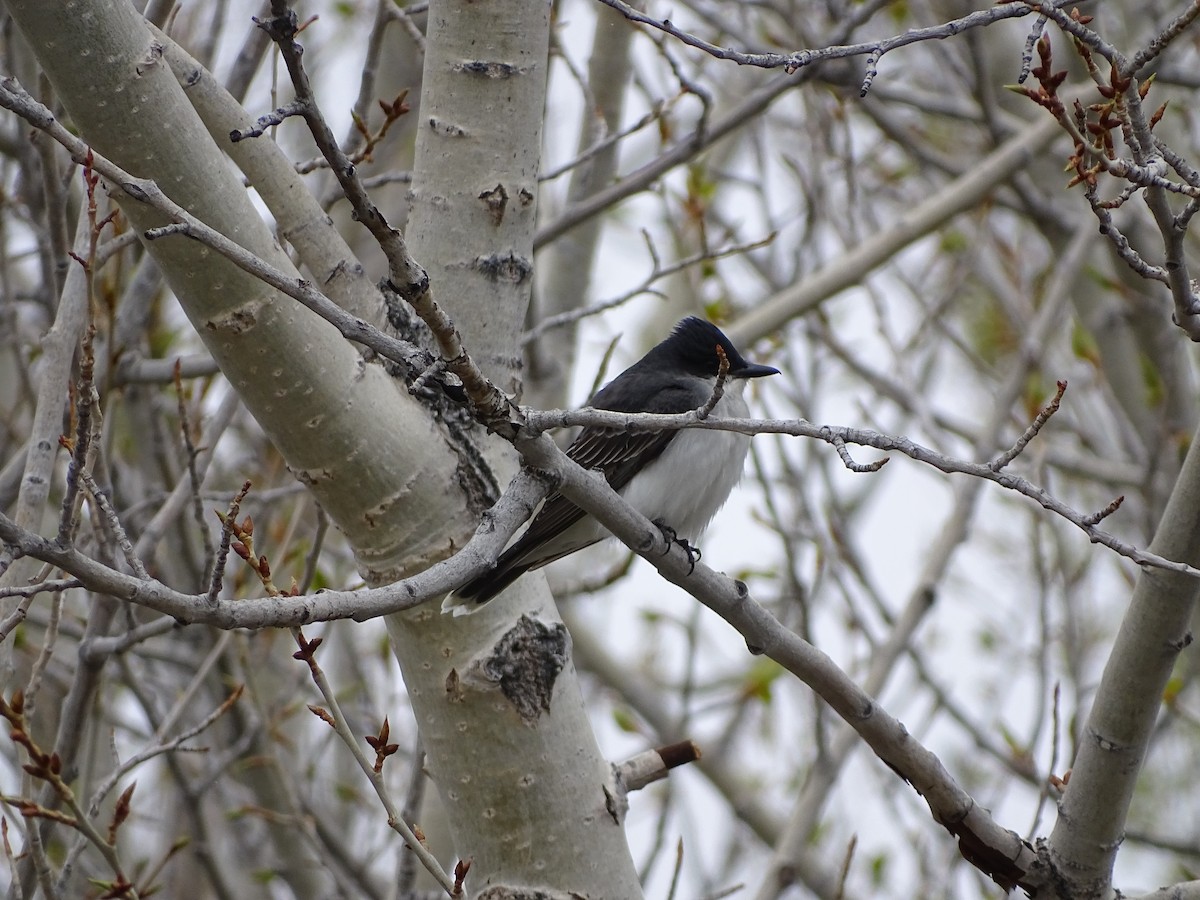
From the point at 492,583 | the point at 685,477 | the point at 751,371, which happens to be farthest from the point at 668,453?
the point at 492,583

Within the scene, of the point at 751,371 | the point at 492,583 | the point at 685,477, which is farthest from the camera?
the point at 751,371

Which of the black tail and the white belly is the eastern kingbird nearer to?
the white belly

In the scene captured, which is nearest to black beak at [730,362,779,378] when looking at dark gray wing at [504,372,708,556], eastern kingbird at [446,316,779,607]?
eastern kingbird at [446,316,779,607]

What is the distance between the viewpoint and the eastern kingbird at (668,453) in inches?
157

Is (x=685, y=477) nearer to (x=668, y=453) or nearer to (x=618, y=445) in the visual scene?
(x=668, y=453)

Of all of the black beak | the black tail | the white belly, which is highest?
the black beak

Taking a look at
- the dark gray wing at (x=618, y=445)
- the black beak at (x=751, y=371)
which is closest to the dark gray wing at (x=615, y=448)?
the dark gray wing at (x=618, y=445)

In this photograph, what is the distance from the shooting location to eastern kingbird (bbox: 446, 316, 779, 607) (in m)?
3.99

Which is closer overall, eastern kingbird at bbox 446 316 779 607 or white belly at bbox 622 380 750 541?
eastern kingbird at bbox 446 316 779 607

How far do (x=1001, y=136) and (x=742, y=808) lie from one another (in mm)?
3618

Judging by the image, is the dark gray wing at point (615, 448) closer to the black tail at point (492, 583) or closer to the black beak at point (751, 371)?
the black tail at point (492, 583)

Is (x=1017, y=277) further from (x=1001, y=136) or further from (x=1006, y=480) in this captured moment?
(x=1006, y=480)

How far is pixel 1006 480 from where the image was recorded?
80.8 inches

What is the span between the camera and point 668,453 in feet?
14.4
